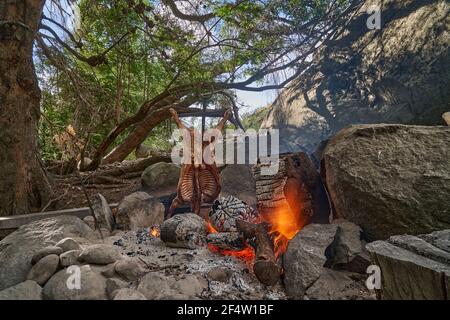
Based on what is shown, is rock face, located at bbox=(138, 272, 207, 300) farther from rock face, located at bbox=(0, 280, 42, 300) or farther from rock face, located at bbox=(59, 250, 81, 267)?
rock face, located at bbox=(0, 280, 42, 300)

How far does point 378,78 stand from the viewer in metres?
5.00

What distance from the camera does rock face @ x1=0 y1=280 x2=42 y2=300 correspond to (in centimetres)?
200

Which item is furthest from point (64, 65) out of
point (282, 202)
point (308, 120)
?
point (308, 120)

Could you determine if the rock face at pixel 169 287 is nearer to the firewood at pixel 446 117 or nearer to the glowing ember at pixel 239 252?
the glowing ember at pixel 239 252

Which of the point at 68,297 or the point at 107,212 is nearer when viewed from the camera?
the point at 68,297

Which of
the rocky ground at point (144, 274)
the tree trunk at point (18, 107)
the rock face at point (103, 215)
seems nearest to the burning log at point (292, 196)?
the rocky ground at point (144, 274)

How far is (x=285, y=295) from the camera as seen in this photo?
2.38m

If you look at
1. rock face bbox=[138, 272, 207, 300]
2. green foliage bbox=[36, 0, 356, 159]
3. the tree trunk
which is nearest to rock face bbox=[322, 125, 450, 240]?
rock face bbox=[138, 272, 207, 300]

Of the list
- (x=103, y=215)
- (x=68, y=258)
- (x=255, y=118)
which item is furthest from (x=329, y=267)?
(x=255, y=118)

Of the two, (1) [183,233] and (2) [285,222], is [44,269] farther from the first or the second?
(2) [285,222]

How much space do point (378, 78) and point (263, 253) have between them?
4.34m

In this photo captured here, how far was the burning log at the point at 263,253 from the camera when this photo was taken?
8.11 ft
